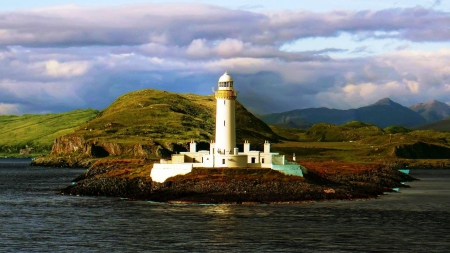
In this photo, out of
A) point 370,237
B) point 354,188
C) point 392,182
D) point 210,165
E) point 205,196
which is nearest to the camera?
point 370,237

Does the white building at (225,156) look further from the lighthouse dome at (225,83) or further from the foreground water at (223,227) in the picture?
the foreground water at (223,227)

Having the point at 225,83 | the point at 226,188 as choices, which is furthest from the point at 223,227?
the point at 225,83

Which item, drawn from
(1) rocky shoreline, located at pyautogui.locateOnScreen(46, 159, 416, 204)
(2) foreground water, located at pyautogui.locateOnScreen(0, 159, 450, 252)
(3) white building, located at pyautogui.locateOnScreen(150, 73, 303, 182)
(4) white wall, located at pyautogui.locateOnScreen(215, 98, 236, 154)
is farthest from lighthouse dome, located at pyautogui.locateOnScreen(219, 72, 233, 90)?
(2) foreground water, located at pyautogui.locateOnScreen(0, 159, 450, 252)

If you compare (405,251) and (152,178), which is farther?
(152,178)

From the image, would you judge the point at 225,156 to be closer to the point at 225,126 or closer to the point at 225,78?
the point at 225,126

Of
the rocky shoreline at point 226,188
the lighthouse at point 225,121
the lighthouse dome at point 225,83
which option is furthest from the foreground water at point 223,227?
the lighthouse dome at point 225,83

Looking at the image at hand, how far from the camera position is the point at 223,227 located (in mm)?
74188

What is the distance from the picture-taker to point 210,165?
4151 inches

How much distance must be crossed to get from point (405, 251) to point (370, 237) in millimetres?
7507

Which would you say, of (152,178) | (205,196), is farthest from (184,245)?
(152,178)

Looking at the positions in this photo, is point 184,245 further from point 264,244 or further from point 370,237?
point 370,237

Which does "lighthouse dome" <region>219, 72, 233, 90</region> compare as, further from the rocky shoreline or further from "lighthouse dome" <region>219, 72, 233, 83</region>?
the rocky shoreline

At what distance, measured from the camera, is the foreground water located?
64250mm

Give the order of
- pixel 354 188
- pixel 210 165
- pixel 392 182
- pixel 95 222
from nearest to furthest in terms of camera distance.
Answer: pixel 95 222 → pixel 210 165 → pixel 354 188 → pixel 392 182
